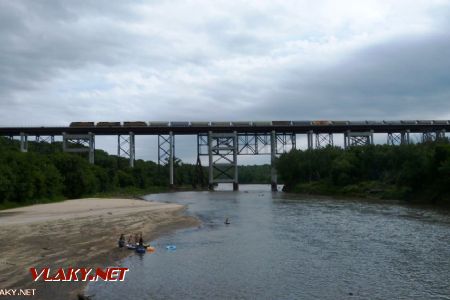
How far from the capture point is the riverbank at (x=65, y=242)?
18.7 m

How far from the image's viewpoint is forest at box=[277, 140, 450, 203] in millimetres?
67594

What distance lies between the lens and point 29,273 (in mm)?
19719

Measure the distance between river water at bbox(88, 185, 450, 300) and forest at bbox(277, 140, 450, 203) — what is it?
32195 millimetres

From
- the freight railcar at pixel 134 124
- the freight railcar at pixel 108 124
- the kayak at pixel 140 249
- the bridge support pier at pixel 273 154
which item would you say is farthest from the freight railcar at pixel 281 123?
the kayak at pixel 140 249

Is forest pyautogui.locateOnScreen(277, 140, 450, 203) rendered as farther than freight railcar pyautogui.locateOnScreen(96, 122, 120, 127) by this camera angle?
No

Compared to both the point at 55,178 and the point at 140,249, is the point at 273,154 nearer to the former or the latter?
the point at 55,178

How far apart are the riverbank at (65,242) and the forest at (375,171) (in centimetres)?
4103

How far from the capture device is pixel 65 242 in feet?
94.0

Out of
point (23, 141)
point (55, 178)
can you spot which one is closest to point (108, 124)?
point (23, 141)

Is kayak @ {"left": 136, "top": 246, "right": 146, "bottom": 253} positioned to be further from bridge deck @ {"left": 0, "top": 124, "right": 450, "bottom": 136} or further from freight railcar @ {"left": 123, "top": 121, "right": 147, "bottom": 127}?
freight railcar @ {"left": 123, "top": 121, "right": 147, "bottom": 127}

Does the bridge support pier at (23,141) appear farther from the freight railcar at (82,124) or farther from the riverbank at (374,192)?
the riverbank at (374,192)

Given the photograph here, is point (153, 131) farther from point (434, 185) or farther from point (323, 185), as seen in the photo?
point (434, 185)

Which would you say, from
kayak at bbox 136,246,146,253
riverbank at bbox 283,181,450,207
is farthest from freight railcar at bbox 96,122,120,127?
kayak at bbox 136,246,146,253

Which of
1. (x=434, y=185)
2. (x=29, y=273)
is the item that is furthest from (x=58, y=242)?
(x=434, y=185)
